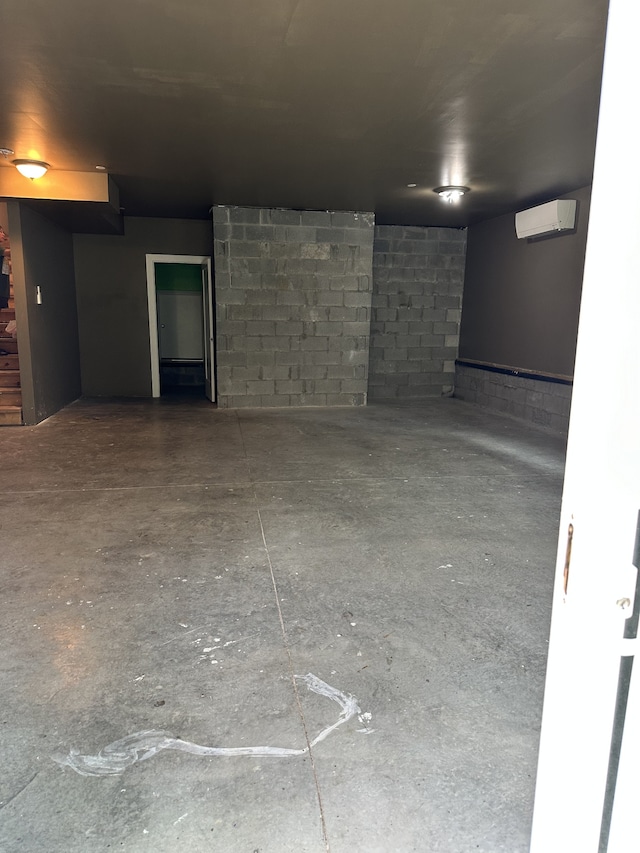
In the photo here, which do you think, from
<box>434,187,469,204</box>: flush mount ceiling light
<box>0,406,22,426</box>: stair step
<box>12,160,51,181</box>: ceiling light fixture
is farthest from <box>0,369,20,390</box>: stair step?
<box>434,187,469,204</box>: flush mount ceiling light

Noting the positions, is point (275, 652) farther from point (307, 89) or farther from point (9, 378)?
point (9, 378)

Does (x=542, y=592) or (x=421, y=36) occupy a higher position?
Answer: (x=421, y=36)

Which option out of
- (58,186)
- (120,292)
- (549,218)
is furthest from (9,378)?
(549,218)

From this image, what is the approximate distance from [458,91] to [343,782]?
353 cm

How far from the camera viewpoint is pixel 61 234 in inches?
266

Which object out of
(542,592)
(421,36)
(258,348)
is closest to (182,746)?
(542,592)

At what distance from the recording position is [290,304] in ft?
22.8

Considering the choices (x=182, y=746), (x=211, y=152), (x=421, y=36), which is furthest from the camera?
(x=211, y=152)

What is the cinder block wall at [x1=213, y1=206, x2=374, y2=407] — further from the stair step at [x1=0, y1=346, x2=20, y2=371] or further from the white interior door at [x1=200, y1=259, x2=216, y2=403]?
the stair step at [x1=0, y1=346, x2=20, y2=371]

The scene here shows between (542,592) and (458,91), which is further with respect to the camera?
(458,91)

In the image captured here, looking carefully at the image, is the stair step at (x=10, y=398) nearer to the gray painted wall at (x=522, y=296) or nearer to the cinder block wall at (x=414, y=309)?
the cinder block wall at (x=414, y=309)

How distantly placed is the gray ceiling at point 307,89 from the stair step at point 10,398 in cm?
253

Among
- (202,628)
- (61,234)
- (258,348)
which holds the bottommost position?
(202,628)

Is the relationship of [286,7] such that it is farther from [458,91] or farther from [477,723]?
[477,723]
